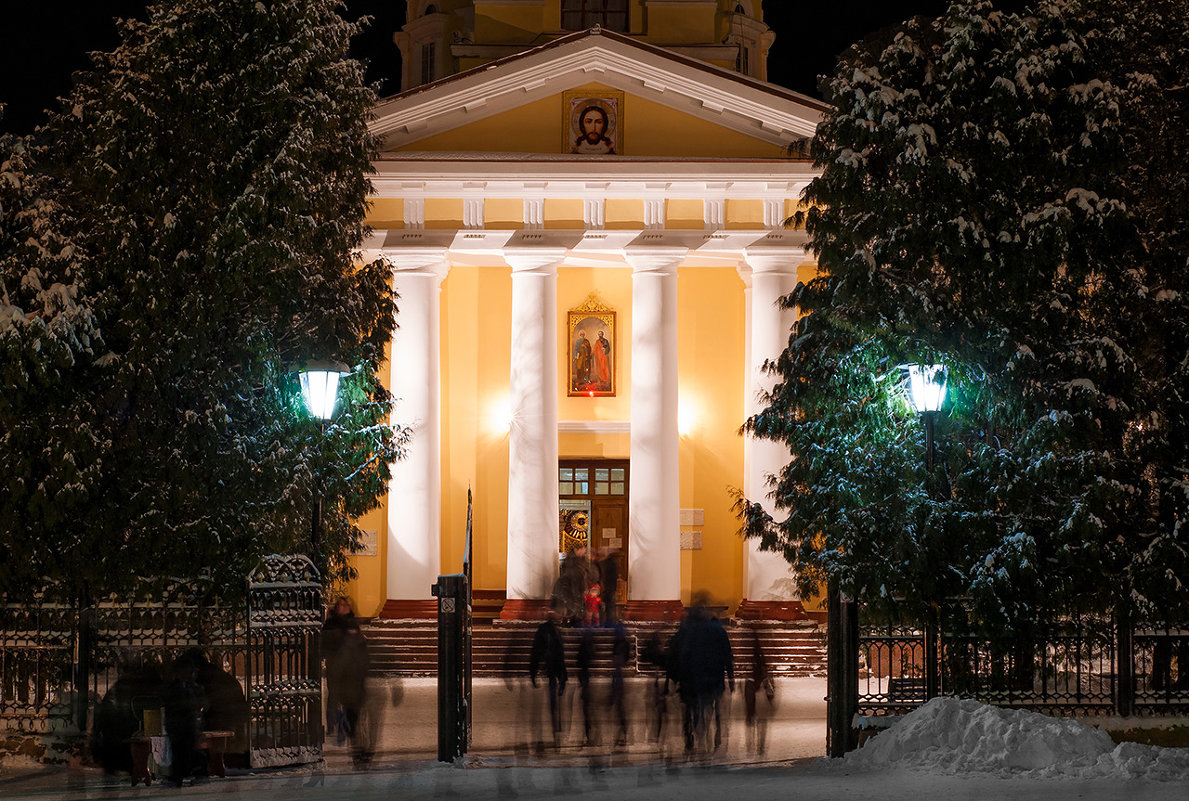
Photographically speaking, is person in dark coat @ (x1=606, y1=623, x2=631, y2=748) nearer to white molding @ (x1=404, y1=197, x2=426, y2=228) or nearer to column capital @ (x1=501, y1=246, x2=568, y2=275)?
column capital @ (x1=501, y1=246, x2=568, y2=275)

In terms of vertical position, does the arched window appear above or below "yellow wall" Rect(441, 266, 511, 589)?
above

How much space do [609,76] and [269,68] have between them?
10142 mm

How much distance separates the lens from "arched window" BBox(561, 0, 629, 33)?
31.5 meters

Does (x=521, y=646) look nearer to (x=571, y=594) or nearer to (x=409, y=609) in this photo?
(x=571, y=594)

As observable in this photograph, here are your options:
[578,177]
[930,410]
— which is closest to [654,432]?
[578,177]

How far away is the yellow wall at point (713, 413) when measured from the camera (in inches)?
1080

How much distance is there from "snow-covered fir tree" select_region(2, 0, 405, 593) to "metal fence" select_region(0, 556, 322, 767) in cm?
91

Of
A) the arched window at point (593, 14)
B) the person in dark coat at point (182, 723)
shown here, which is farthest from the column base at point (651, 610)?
the arched window at point (593, 14)

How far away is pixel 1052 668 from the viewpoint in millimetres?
13977

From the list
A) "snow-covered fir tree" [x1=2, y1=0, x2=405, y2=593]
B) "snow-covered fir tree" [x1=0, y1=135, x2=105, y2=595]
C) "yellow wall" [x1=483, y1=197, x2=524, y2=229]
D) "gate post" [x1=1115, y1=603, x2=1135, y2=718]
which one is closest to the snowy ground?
"gate post" [x1=1115, y1=603, x2=1135, y2=718]

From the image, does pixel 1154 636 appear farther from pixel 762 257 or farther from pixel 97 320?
pixel 762 257

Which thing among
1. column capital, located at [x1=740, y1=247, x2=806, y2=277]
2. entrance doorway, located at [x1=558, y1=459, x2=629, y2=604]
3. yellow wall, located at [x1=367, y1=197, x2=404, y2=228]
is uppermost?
yellow wall, located at [x1=367, y1=197, x2=404, y2=228]

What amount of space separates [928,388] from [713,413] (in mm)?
14191

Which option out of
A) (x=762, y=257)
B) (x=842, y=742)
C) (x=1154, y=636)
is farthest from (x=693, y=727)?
(x=762, y=257)
